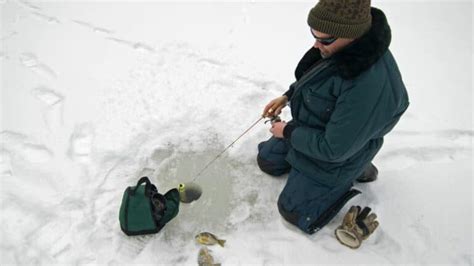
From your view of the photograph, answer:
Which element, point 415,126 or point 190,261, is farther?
point 415,126

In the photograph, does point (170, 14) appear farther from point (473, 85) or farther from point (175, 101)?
point (473, 85)

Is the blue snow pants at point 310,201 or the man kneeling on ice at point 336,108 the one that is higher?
the man kneeling on ice at point 336,108

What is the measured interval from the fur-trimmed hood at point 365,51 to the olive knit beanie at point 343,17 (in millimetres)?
39

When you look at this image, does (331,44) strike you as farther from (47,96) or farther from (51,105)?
(47,96)

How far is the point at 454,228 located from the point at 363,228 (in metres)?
0.68

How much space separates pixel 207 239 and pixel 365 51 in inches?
56.0

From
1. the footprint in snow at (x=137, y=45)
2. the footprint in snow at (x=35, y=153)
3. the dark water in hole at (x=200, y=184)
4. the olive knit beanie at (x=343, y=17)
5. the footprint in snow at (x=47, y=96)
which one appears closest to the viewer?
the olive knit beanie at (x=343, y=17)

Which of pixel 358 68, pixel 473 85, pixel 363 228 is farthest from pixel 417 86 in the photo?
pixel 358 68

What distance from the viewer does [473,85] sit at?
3.45 meters

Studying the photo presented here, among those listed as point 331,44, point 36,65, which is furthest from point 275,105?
point 36,65

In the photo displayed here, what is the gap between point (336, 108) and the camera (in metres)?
1.79

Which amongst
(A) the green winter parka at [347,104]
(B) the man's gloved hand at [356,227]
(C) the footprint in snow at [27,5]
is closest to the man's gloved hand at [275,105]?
(A) the green winter parka at [347,104]

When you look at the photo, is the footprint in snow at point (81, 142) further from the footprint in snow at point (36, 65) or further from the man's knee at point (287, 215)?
the man's knee at point (287, 215)

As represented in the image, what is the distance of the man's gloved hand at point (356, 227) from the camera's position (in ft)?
7.16
